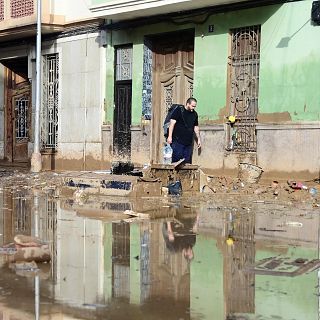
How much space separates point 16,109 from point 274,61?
37.0 feet

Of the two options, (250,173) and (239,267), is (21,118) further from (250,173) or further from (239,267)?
(239,267)

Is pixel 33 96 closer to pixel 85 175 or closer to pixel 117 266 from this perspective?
pixel 85 175

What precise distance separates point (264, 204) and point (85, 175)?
3.54 metres

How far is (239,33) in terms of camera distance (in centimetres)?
1399

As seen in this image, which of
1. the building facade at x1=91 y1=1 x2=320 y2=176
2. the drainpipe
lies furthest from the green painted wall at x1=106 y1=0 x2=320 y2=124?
the drainpipe

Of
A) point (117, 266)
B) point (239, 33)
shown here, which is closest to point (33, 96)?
point (239, 33)

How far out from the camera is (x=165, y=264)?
5656 millimetres

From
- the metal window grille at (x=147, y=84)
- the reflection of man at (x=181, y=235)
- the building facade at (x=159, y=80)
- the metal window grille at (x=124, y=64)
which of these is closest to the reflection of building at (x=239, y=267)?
the reflection of man at (x=181, y=235)

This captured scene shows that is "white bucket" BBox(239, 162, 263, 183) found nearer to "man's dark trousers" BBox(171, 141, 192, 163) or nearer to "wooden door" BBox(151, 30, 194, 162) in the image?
"man's dark trousers" BBox(171, 141, 192, 163)

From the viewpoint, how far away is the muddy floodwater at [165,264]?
4309mm

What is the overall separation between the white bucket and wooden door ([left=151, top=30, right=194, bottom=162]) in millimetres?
3188

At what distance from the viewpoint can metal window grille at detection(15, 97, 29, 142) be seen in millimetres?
21219

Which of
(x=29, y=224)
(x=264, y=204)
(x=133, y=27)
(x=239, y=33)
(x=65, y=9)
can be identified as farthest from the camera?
(x=65, y=9)

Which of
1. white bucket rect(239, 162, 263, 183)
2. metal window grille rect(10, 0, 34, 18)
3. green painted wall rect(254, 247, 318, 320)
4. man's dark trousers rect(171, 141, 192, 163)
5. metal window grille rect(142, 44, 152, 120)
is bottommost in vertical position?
green painted wall rect(254, 247, 318, 320)
